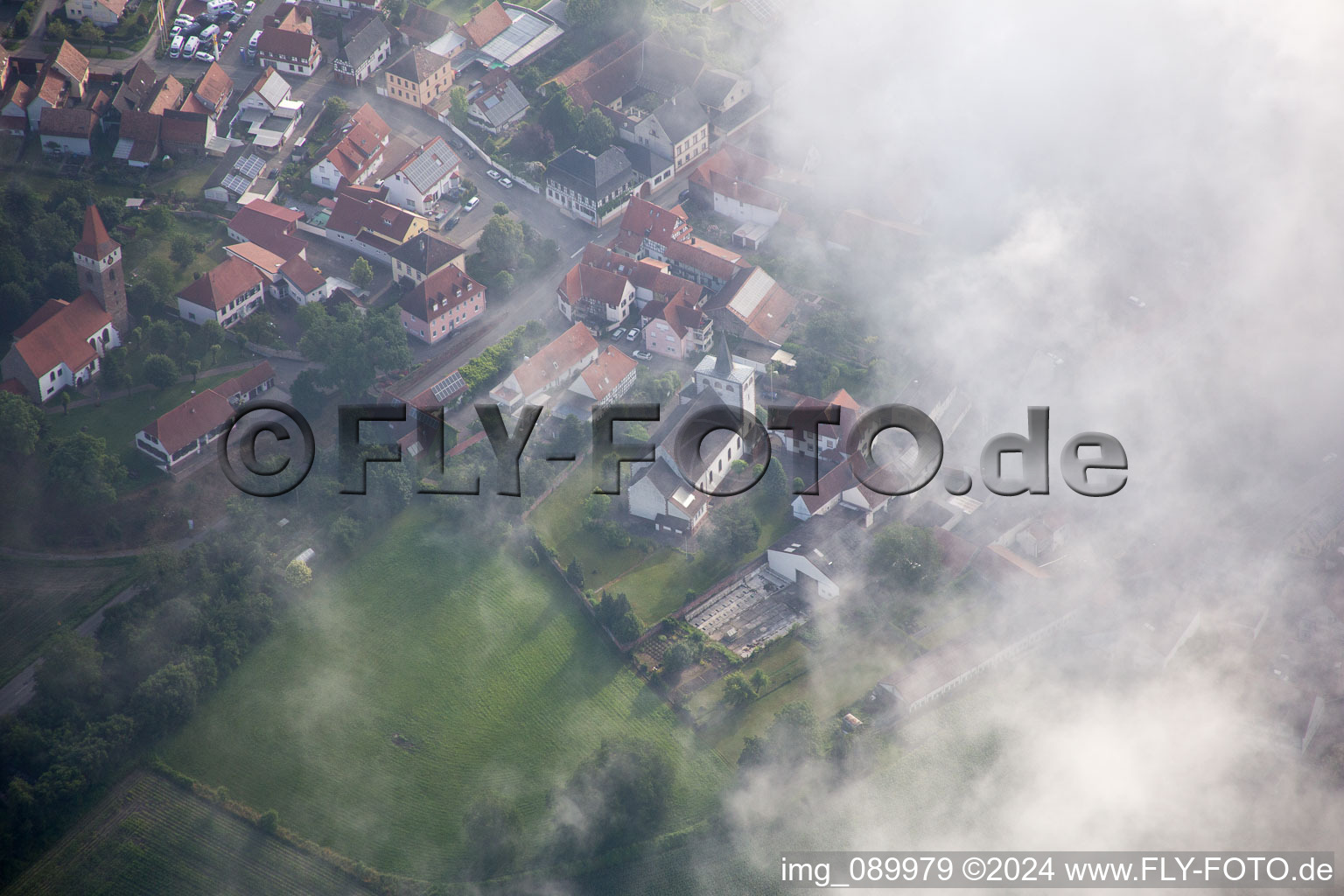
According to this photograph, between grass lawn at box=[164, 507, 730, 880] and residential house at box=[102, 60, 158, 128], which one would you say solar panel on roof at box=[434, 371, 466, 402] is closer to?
grass lawn at box=[164, 507, 730, 880]

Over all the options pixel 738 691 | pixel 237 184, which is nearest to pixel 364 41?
pixel 237 184

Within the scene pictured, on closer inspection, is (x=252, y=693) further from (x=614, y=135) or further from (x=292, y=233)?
(x=614, y=135)

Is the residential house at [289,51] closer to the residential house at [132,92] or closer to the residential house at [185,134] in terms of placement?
the residential house at [132,92]

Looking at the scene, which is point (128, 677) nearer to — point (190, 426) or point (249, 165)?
point (190, 426)

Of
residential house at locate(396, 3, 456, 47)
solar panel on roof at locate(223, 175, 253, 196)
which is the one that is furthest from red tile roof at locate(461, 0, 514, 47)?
solar panel on roof at locate(223, 175, 253, 196)

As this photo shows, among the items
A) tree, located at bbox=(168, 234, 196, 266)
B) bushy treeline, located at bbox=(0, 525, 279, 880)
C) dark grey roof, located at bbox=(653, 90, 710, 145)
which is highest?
dark grey roof, located at bbox=(653, 90, 710, 145)

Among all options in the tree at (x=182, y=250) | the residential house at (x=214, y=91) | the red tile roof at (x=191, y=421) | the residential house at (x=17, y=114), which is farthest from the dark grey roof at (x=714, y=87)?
the residential house at (x=17, y=114)

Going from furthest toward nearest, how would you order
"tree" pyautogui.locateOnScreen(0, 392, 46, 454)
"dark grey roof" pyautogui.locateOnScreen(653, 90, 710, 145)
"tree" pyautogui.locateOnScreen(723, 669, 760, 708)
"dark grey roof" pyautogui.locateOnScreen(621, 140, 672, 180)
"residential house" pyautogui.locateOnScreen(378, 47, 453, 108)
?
"residential house" pyautogui.locateOnScreen(378, 47, 453, 108) < "dark grey roof" pyautogui.locateOnScreen(653, 90, 710, 145) < "dark grey roof" pyautogui.locateOnScreen(621, 140, 672, 180) < "tree" pyautogui.locateOnScreen(0, 392, 46, 454) < "tree" pyautogui.locateOnScreen(723, 669, 760, 708)
